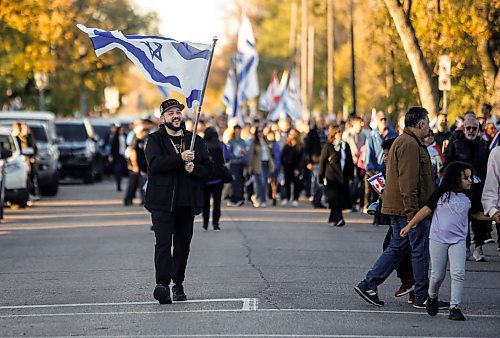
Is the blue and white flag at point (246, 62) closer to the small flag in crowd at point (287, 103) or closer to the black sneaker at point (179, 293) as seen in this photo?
the small flag in crowd at point (287, 103)

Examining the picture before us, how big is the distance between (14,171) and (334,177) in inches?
293

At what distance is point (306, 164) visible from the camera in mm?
30188

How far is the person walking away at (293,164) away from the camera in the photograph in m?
30.0

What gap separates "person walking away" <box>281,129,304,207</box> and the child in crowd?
716 inches

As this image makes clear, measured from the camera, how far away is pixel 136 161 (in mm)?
27109

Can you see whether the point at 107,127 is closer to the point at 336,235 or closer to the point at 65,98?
the point at 65,98

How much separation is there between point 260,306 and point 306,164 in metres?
18.2

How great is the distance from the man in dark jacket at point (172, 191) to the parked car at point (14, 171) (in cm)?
1462

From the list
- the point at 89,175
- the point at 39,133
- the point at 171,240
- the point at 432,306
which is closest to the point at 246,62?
the point at 89,175

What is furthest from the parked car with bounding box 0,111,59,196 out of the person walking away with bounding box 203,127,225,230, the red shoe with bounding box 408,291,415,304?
the red shoe with bounding box 408,291,415,304

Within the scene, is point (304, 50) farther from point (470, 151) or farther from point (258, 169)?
point (470, 151)

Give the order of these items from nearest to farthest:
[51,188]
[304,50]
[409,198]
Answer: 1. [409,198]
2. [51,188]
3. [304,50]

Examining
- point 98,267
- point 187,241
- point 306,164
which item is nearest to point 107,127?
point 306,164

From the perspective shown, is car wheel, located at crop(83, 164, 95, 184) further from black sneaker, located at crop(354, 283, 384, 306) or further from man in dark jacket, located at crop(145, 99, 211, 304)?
black sneaker, located at crop(354, 283, 384, 306)
